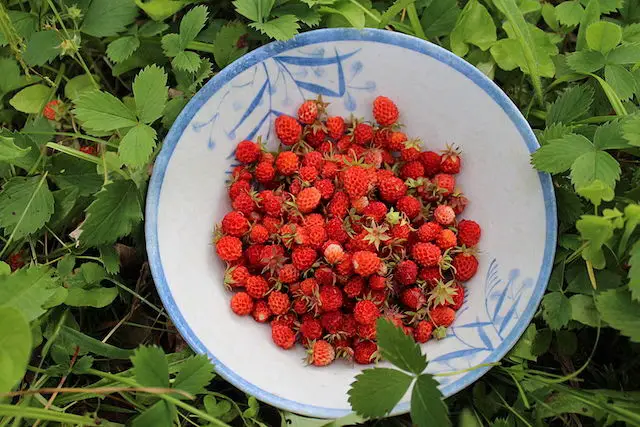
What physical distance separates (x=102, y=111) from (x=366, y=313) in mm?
567

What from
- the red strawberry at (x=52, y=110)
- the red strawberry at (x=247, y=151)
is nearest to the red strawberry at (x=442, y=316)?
the red strawberry at (x=247, y=151)

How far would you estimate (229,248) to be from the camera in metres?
1.11

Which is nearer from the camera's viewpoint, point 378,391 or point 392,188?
point 378,391

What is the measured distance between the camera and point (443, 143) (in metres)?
1.17

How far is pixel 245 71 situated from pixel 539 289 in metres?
0.63

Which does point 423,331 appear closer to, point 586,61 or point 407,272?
point 407,272

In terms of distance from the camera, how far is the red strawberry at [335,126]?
3.84 feet

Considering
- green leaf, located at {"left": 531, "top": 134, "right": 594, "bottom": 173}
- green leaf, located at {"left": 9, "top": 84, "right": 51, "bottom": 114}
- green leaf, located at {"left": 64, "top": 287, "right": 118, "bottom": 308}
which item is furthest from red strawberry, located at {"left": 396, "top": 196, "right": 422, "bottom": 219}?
green leaf, located at {"left": 9, "top": 84, "right": 51, "bottom": 114}

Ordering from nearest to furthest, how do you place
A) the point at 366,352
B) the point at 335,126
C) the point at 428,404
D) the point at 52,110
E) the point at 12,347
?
the point at 12,347, the point at 428,404, the point at 366,352, the point at 335,126, the point at 52,110

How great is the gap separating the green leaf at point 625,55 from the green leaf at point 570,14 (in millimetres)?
128

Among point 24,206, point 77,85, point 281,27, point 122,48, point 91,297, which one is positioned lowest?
point 91,297

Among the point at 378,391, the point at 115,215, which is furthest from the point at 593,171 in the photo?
the point at 115,215

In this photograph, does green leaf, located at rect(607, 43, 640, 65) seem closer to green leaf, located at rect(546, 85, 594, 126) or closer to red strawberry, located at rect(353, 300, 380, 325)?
green leaf, located at rect(546, 85, 594, 126)

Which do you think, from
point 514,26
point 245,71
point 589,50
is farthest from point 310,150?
point 589,50
